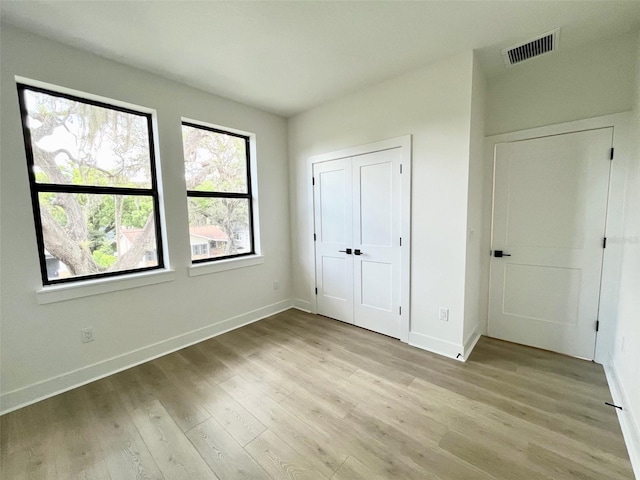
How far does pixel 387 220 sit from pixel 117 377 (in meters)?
2.91

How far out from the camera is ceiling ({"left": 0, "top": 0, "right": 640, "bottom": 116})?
1.68m

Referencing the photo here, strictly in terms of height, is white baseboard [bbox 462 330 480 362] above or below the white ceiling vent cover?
below

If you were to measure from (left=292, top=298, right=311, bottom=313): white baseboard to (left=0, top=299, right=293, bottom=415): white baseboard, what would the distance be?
75 centimetres

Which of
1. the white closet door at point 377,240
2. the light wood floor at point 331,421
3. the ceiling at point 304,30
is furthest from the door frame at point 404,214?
the ceiling at point 304,30

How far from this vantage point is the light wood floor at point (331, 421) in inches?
55.1

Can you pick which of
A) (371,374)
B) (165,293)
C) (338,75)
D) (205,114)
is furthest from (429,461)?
(205,114)

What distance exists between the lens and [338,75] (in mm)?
2543

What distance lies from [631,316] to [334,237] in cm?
253

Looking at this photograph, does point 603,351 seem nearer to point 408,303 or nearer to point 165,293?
point 408,303

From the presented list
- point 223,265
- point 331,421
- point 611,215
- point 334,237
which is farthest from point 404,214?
point 223,265

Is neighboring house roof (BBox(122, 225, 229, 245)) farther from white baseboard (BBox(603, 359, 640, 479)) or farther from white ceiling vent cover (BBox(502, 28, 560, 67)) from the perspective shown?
white baseboard (BBox(603, 359, 640, 479))

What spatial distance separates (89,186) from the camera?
7.19 feet

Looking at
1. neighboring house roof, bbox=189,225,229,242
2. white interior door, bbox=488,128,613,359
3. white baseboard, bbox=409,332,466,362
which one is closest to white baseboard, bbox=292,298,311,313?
neighboring house roof, bbox=189,225,229,242

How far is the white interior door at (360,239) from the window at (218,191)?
948mm
